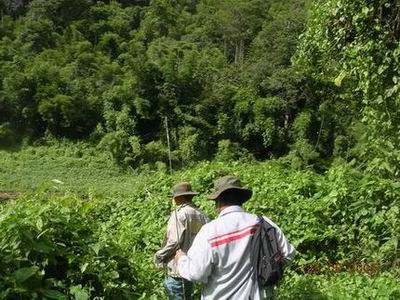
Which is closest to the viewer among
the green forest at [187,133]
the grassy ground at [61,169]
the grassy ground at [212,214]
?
the green forest at [187,133]

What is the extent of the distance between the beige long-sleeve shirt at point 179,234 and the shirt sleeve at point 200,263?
4.42ft

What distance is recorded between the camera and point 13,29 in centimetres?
4522

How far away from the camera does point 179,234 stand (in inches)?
170

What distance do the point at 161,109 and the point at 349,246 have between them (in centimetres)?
2831

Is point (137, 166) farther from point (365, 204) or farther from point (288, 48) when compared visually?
point (365, 204)

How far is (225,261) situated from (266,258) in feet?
0.66

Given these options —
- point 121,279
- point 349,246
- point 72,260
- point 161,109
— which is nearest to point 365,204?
point 349,246

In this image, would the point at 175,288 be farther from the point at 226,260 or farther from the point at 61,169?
the point at 61,169

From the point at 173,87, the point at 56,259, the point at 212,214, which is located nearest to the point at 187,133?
the point at 173,87

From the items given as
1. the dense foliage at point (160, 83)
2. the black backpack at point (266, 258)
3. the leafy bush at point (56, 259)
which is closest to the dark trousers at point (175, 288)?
the leafy bush at point (56, 259)

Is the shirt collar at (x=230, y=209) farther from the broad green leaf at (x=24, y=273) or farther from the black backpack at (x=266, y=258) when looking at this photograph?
the broad green leaf at (x=24, y=273)

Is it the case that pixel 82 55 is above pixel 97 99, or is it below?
above

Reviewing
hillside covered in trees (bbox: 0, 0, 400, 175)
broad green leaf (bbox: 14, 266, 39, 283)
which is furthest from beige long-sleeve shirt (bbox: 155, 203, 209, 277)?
hillside covered in trees (bbox: 0, 0, 400, 175)

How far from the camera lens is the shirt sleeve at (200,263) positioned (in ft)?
9.57
